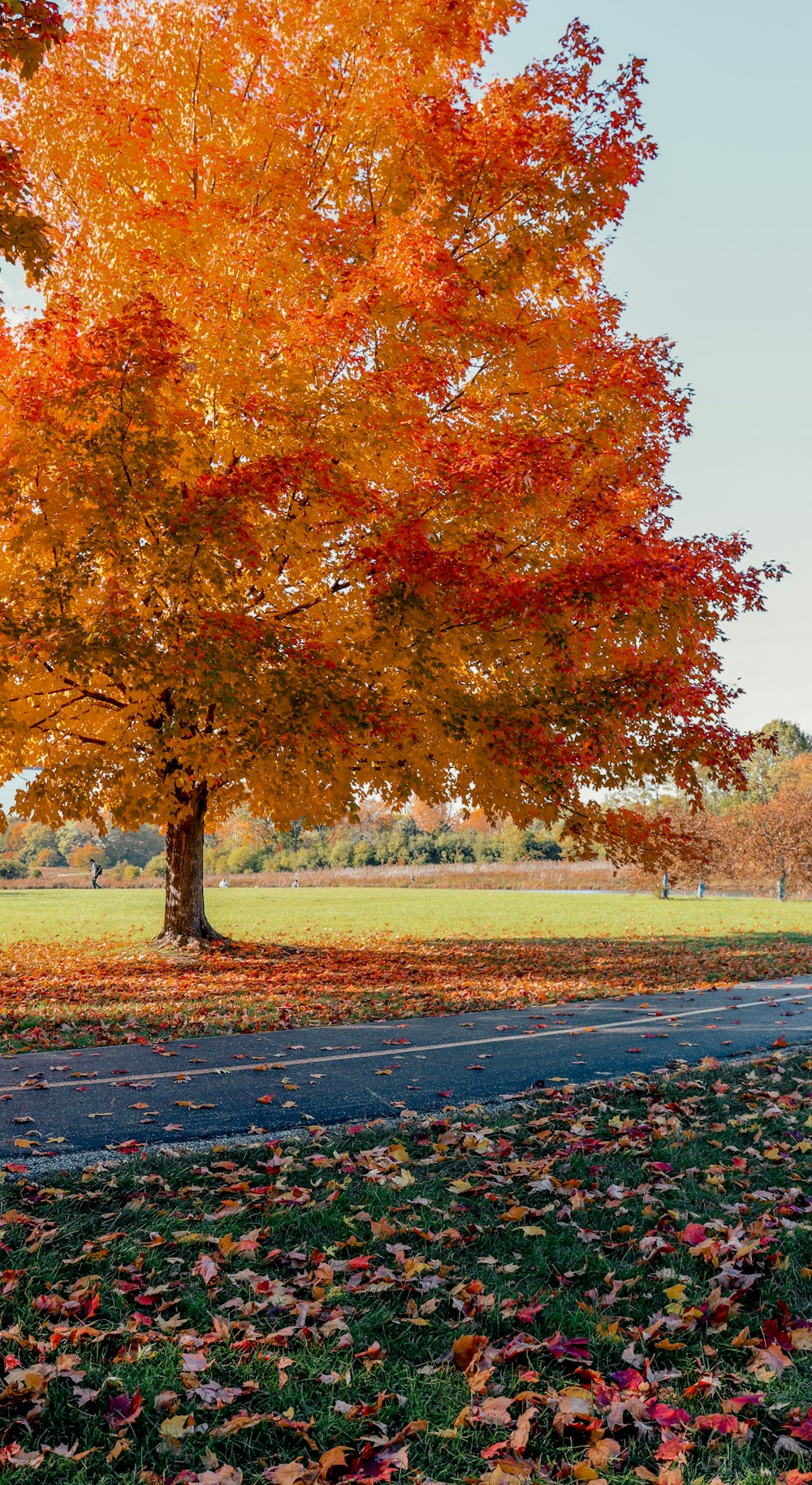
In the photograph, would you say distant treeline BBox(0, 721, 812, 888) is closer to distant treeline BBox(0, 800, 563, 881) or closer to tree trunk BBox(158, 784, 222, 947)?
distant treeline BBox(0, 800, 563, 881)

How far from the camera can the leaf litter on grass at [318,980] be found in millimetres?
10086

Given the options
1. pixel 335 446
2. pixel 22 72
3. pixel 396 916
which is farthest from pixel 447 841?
pixel 22 72

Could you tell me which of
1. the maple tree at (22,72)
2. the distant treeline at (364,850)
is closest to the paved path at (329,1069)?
the maple tree at (22,72)

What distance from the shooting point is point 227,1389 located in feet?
9.86

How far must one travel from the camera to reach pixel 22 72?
735 cm

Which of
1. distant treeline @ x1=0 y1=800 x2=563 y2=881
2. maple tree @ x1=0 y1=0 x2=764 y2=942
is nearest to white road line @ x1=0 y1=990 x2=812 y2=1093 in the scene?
maple tree @ x1=0 y1=0 x2=764 y2=942

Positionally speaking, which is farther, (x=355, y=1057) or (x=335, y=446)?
(x=335, y=446)

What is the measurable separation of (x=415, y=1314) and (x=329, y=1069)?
404 centimetres

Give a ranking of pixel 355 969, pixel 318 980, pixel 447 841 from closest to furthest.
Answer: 1. pixel 318 980
2. pixel 355 969
3. pixel 447 841

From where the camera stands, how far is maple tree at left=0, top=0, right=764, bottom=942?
10281mm

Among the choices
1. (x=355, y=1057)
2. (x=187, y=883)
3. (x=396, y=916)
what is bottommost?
(x=396, y=916)

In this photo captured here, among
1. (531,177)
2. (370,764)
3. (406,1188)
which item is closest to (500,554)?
(370,764)

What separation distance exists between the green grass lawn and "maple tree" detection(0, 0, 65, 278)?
13.9 m

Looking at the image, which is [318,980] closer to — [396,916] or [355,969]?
[355,969]
